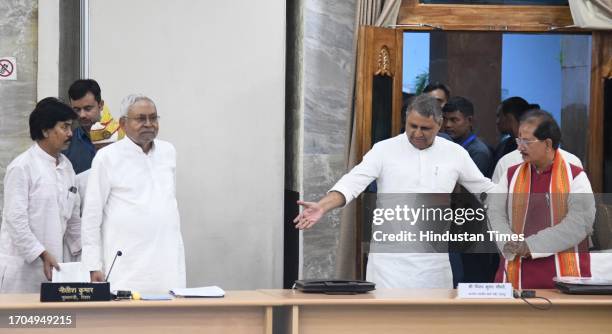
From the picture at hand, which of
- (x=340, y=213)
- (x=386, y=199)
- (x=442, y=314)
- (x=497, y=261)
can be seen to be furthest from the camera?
(x=340, y=213)

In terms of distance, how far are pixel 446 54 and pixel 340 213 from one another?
1.20 m

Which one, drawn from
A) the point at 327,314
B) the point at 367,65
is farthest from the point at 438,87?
the point at 327,314

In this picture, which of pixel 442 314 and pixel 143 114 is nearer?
pixel 442 314

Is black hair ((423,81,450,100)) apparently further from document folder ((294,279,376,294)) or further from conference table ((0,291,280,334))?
conference table ((0,291,280,334))

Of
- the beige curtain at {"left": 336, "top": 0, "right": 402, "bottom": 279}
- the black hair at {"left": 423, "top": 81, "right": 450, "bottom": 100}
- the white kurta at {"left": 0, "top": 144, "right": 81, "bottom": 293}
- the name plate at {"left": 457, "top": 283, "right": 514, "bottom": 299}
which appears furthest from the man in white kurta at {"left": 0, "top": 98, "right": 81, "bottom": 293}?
the black hair at {"left": 423, "top": 81, "right": 450, "bottom": 100}

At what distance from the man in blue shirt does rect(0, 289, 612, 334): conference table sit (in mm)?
1423

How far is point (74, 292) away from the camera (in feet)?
13.5

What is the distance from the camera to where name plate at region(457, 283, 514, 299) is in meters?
4.38

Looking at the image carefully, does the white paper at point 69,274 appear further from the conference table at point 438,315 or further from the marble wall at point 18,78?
the marble wall at point 18,78

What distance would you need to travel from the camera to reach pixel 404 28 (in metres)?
6.26

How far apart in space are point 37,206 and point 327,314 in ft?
5.47

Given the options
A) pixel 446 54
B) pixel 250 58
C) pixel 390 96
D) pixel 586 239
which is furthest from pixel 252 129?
pixel 586 239

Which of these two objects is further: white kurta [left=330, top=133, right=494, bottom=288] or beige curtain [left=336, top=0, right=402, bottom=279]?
beige curtain [left=336, top=0, right=402, bottom=279]

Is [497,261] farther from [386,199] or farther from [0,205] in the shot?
[0,205]
